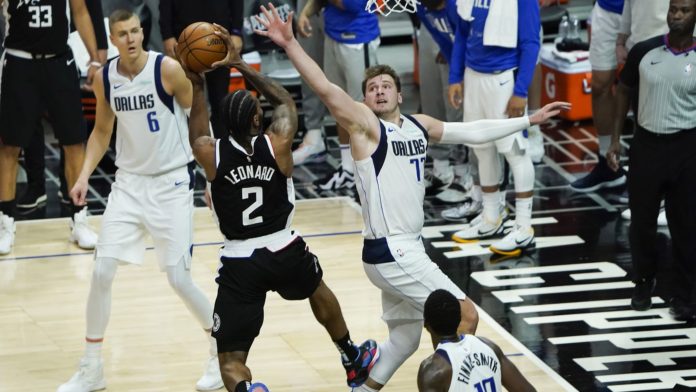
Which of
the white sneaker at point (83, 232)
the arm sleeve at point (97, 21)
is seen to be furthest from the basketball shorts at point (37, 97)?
the white sneaker at point (83, 232)

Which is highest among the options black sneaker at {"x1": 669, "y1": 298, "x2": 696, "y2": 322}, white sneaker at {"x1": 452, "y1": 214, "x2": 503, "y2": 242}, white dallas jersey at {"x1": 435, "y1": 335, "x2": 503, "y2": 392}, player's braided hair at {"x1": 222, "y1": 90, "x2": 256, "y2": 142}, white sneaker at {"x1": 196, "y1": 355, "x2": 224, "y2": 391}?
player's braided hair at {"x1": 222, "y1": 90, "x2": 256, "y2": 142}

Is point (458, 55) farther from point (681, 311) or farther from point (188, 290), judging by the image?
point (188, 290)

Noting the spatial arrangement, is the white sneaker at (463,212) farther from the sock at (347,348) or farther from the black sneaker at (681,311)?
the sock at (347,348)

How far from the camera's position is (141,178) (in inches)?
301

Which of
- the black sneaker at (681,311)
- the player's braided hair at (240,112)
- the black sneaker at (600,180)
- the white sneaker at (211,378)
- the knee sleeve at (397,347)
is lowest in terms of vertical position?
the black sneaker at (600,180)

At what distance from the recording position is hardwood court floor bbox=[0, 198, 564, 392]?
7.75 meters

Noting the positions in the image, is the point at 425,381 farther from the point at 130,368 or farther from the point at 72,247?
the point at 72,247

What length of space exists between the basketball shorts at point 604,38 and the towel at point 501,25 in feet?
5.66

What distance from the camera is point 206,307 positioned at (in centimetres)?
762

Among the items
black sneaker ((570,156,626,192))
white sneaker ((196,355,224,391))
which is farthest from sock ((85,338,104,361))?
black sneaker ((570,156,626,192))

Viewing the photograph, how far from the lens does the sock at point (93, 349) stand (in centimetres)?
747

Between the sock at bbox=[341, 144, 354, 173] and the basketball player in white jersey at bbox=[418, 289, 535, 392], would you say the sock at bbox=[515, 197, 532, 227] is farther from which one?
the basketball player in white jersey at bbox=[418, 289, 535, 392]

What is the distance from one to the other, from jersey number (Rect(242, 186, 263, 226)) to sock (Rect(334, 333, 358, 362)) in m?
0.88

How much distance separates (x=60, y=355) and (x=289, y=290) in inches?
74.6
